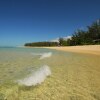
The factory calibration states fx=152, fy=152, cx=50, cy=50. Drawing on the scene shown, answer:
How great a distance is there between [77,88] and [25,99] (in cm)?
176

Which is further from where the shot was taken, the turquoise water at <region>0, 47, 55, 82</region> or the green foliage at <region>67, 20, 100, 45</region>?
the green foliage at <region>67, 20, 100, 45</region>

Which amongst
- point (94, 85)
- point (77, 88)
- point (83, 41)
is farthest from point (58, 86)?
point (83, 41)

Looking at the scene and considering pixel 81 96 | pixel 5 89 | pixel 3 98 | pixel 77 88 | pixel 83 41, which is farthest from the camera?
pixel 83 41

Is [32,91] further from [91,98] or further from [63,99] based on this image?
[91,98]

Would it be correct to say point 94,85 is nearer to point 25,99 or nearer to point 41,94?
point 41,94

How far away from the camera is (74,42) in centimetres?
7438

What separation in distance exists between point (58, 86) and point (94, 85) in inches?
48.5

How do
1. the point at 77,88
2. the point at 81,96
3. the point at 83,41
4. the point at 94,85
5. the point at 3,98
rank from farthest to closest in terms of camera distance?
the point at 83,41 < the point at 94,85 < the point at 77,88 < the point at 81,96 < the point at 3,98

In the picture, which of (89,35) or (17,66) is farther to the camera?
(89,35)

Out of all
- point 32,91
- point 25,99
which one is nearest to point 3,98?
point 25,99

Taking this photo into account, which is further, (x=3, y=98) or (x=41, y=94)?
(x=41, y=94)

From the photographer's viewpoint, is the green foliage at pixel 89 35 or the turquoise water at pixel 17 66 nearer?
the turquoise water at pixel 17 66

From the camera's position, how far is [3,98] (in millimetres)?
3713

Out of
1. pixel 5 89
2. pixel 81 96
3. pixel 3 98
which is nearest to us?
pixel 3 98
